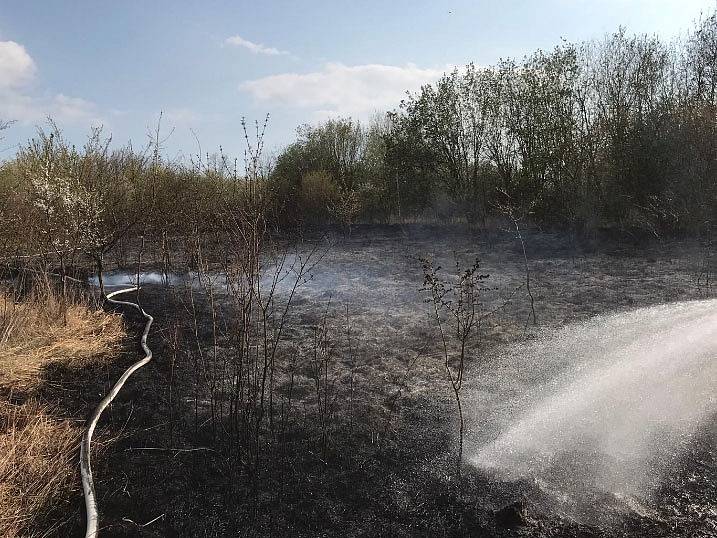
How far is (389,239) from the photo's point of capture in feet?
58.3

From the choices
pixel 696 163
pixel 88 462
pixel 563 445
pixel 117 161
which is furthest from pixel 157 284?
pixel 696 163

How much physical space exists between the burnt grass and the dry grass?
223 mm

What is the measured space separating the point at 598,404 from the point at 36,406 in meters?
5.28

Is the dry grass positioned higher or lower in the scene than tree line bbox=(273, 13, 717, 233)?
lower

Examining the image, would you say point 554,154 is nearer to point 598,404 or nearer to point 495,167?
point 495,167

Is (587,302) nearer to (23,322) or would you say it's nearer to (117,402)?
(117,402)

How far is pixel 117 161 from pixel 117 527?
12.5 metres

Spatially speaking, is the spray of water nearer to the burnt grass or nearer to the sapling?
the burnt grass

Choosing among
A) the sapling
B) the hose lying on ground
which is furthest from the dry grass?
the sapling

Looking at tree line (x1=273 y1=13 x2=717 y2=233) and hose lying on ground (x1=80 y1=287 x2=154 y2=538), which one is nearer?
hose lying on ground (x1=80 y1=287 x2=154 y2=538)

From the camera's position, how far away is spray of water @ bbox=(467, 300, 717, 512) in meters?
4.24

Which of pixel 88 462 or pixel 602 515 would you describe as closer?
pixel 602 515

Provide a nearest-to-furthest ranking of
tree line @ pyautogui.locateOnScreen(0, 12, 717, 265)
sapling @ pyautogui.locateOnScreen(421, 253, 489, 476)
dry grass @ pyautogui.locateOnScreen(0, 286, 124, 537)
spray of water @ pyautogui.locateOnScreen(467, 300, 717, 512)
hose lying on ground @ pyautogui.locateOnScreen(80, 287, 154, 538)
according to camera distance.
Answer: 1. hose lying on ground @ pyautogui.locateOnScreen(80, 287, 154, 538)
2. dry grass @ pyautogui.locateOnScreen(0, 286, 124, 537)
3. spray of water @ pyautogui.locateOnScreen(467, 300, 717, 512)
4. sapling @ pyautogui.locateOnScreen(421, 253, 489, 476)
5. tree line @ pyautogui.locateOnScreen(0, 12, 717, 265)

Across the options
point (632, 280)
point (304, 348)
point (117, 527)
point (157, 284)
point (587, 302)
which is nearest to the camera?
point (117, 527)
